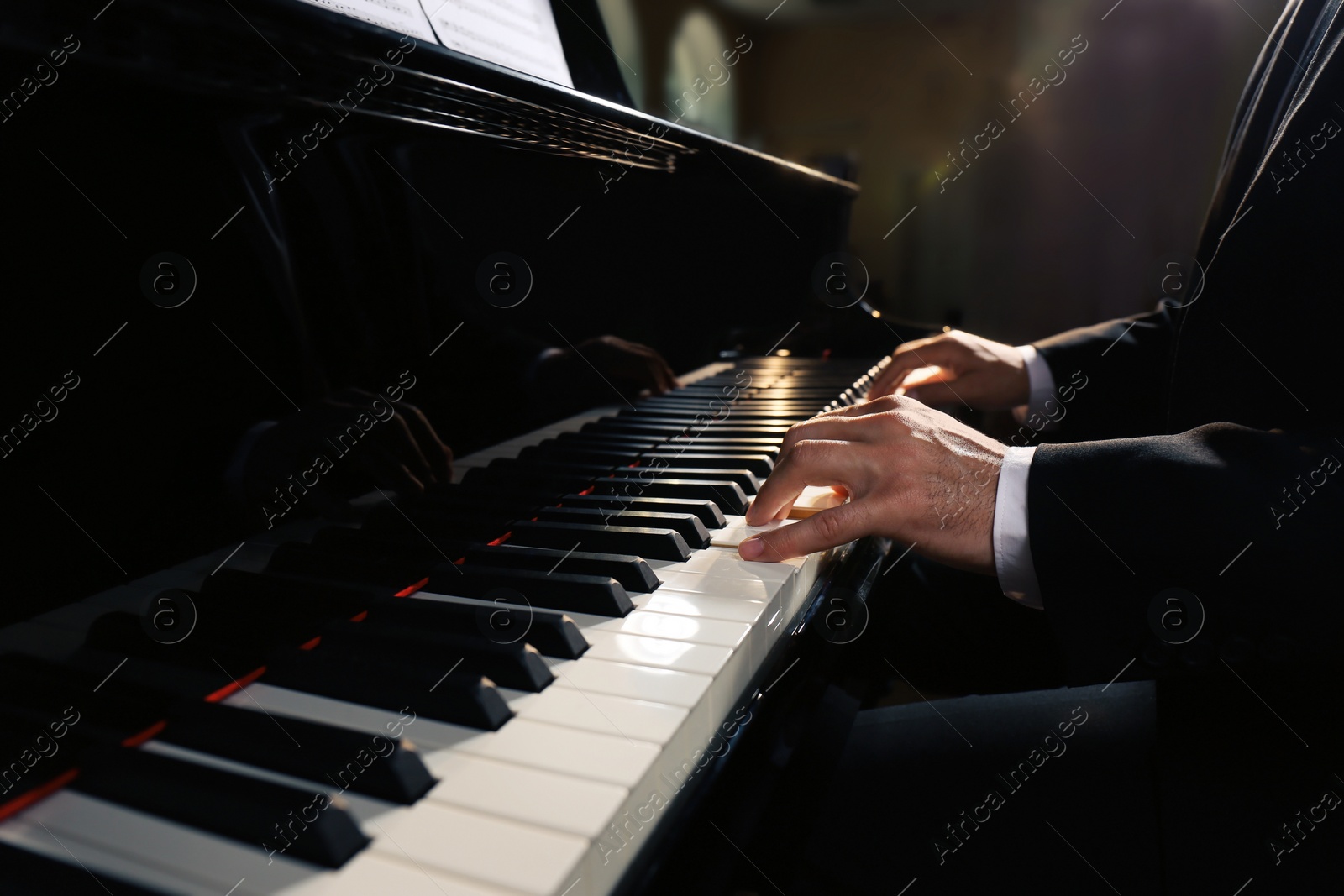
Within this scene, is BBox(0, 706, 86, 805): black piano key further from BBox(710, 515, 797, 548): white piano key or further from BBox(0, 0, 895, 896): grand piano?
BBox(710, 515, 797, 548): white piano key

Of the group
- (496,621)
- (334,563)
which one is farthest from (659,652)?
(334,563)

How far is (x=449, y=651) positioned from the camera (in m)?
0.67

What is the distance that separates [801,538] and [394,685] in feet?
1.59

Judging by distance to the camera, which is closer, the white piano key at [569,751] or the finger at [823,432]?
the white piano key at [569,751]

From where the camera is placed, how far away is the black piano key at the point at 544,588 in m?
0.79

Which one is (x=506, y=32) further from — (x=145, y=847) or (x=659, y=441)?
(x=145, y=847)

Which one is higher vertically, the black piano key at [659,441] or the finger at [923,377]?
the black piano key at [659,441]

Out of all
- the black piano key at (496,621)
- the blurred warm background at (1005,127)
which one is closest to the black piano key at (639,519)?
the black piano key at (496,621)

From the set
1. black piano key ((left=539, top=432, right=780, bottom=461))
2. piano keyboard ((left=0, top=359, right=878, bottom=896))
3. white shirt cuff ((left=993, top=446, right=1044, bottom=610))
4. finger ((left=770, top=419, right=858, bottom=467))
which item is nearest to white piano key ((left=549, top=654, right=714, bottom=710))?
piano keyboard ((left=0, top=359, right=878, bottom=896))

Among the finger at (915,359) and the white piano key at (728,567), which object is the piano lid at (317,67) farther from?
the finger at (915,359)

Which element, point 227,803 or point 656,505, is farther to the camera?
point 656,505

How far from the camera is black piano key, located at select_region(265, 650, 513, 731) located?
59cm

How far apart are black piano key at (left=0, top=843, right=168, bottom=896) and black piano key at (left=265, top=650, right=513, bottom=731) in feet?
0.61

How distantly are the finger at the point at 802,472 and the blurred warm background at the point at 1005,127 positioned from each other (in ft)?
10.3
